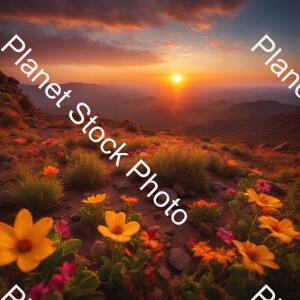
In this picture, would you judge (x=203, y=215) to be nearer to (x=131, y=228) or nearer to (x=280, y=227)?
(x=280, y=227)

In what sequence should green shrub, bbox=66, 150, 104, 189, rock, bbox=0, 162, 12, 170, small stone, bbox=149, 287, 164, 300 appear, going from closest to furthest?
small stone, bbox=149, 287, 164, 300
green shrub, bbox=66, 150, 104, 189
rock, bbox=0, 162, 12, 170

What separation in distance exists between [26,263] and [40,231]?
9.3 inches

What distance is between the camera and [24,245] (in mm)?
1850

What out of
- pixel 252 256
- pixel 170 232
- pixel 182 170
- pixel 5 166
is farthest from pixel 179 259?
pixel 5 166

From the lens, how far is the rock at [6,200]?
4.23 m

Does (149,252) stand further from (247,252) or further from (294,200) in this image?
(294,200)

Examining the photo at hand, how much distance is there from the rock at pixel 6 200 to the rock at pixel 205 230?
2691 mm

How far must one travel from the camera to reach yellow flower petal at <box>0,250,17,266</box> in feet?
5.53

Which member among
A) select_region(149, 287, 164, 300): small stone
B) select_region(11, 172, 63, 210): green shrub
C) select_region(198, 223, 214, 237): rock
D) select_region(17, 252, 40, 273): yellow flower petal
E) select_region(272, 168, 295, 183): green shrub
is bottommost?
select_region(11, 172, 63, 210): green shrub

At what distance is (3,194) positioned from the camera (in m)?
4.33

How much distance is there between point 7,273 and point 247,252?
7.24ft

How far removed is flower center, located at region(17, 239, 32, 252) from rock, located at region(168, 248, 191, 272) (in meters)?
1.82

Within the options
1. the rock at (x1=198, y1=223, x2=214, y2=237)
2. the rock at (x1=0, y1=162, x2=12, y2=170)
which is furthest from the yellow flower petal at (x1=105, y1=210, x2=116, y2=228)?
the rock at (x1=0, y1=162, x2=12, y2=170)

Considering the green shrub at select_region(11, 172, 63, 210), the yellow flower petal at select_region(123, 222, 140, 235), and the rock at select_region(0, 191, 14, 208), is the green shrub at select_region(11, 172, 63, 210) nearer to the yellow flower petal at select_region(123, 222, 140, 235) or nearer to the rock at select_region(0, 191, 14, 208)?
the rock at select_region(0, 191, 14, 208)
